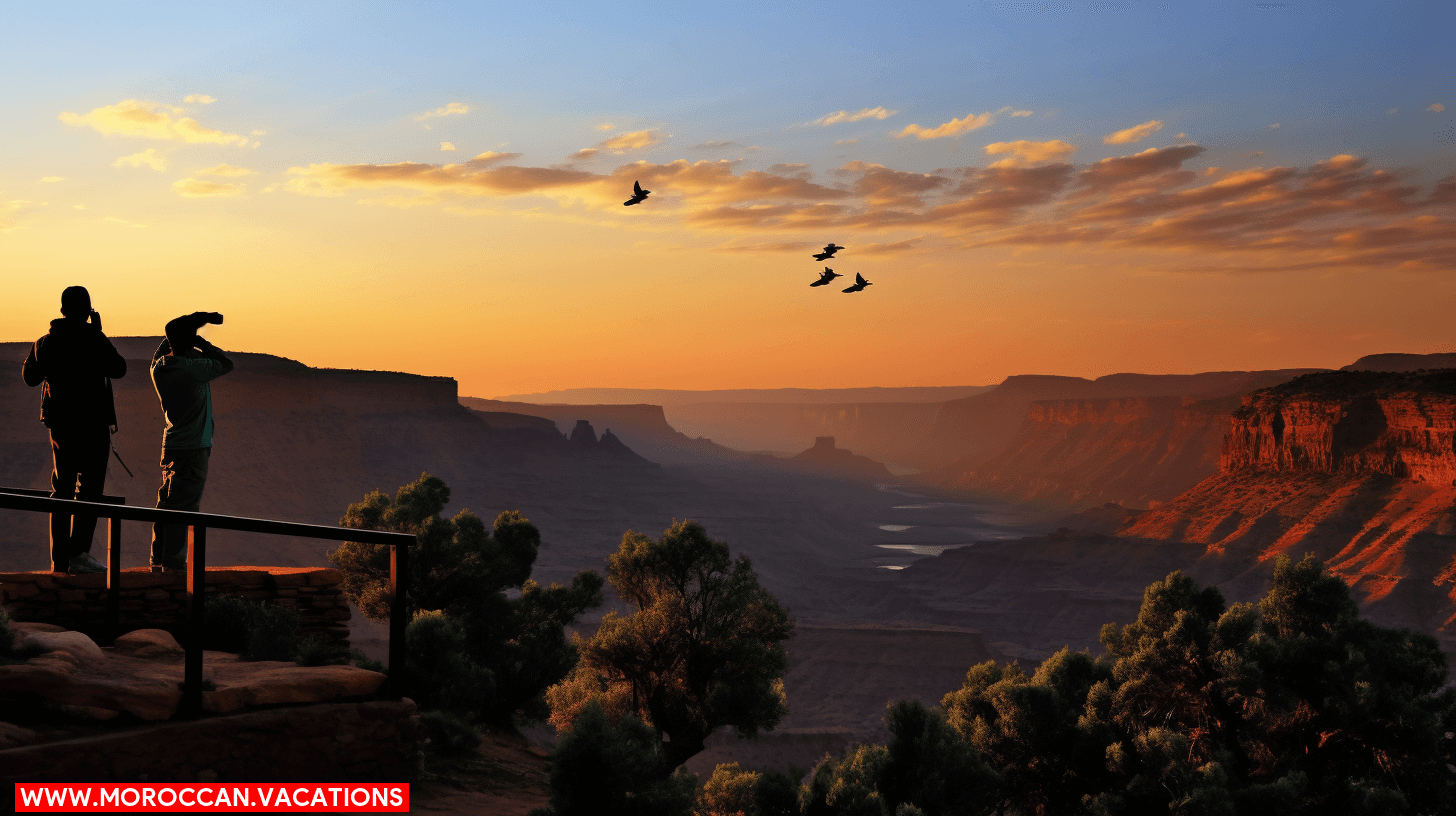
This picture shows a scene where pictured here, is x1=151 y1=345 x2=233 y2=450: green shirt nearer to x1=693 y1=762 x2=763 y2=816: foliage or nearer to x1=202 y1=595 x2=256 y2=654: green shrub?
x1=202 y1=595 x2=256 y2=654: green shrub

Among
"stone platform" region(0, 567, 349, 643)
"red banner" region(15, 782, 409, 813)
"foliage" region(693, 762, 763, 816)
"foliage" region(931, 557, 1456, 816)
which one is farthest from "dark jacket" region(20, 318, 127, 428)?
"foliage" region(931, 557, 1456, 816)

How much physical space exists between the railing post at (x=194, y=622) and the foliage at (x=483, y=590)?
39.9 ft

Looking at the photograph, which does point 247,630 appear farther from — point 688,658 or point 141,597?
point 688,658

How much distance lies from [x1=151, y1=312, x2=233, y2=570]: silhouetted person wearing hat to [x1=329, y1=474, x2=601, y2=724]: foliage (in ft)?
31.3

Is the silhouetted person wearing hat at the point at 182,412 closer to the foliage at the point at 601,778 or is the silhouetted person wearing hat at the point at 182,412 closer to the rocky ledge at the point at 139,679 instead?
the rocky ledge at the point at 139,679

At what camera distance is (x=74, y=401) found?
9633 mm

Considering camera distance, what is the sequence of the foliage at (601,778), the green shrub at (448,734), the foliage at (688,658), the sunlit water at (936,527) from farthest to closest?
the sunlit water at (936,527) < the foliage at (688,658) < the green shrub at (448,734) < the foliage at (601,778)

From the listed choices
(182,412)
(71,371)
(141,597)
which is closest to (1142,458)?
(182,412)

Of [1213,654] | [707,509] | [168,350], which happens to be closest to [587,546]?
[707,509]

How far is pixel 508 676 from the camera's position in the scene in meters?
21.0

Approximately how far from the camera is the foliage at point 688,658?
20.1 meters

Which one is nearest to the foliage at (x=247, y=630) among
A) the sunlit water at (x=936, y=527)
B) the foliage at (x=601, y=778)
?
the foliage at (x=601, y=778)

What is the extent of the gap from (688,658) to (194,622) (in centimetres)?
1502

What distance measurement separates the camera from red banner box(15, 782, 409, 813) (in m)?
6.03
